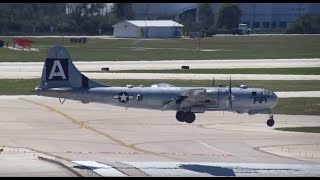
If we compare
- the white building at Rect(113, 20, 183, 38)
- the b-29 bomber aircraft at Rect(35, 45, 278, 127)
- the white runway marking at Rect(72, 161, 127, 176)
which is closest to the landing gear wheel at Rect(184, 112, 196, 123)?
the b-29 bomber aircraft at Rect(35, 45, 278, 127)

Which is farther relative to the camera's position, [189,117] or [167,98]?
[167,98]

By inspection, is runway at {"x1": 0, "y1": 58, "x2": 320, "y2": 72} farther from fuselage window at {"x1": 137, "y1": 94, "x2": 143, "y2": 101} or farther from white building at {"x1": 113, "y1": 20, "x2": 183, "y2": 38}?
white building at {"x1": 113, "y1": 20, "x2": 183, "y2": 38}

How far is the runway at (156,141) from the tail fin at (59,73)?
2.57 meters

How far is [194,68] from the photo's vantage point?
101 metres

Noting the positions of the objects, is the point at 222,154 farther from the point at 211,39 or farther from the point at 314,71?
the point at 211,39

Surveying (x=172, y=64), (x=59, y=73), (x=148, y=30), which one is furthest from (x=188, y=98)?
(x=148, y=30)

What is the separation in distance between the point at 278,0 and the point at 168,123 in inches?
1496

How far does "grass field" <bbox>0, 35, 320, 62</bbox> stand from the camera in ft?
399

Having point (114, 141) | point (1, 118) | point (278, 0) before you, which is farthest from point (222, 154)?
point (278, 0)

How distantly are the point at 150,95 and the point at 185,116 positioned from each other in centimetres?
275

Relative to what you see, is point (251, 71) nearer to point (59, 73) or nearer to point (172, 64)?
point (172, 64)

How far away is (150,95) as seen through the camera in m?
52.8

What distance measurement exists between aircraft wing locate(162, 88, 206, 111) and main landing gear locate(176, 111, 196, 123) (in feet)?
1.83

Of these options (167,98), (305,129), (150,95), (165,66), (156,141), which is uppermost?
(165,66)
